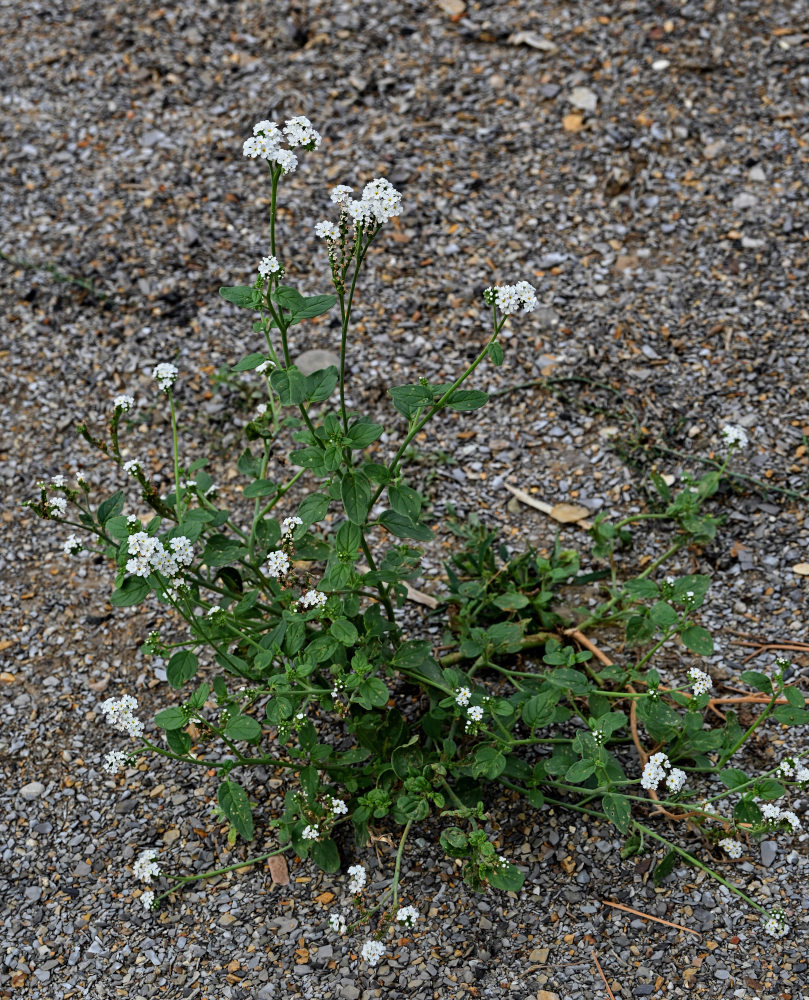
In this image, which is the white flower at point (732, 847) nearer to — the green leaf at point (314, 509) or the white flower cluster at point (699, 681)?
the white flower cluster at point (699, 681)

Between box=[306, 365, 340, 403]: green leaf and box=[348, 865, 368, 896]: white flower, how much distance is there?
4.04ft

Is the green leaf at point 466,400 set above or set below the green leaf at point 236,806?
above

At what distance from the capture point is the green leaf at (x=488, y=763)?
97.2 inches

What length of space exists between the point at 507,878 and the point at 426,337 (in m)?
2.32

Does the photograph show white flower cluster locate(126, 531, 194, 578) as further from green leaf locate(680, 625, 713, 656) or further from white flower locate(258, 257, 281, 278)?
green leaf locate(680, 625, 713, 656)

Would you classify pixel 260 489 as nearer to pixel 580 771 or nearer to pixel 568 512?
pixel 580 771

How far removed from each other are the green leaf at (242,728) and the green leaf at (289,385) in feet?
2.63

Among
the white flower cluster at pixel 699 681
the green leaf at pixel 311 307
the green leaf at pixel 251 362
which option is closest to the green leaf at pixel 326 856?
the white flower cluster at pixel 699 681

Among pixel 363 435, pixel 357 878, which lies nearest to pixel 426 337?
pixel 363 435

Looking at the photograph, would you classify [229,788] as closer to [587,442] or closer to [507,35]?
[587,442]

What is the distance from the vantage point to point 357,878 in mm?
2508

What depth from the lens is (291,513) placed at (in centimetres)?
357

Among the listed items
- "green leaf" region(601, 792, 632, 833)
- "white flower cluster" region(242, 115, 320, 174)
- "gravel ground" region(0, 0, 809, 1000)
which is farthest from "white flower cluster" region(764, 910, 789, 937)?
"white flower cluster" region(242, 115, 320, 174)

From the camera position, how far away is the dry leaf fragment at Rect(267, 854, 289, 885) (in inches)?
107
